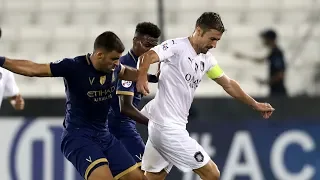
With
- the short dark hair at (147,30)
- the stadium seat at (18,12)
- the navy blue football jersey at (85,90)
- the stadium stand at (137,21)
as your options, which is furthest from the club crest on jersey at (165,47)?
the stadium seat at (18,12)

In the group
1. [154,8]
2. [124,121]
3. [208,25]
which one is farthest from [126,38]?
[208,25]

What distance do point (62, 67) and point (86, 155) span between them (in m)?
0.71

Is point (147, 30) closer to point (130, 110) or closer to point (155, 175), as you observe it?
point (130, 110)

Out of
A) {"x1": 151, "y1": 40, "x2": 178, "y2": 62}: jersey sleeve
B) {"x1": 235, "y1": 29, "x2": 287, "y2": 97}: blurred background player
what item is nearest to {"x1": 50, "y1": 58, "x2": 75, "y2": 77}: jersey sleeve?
{"x1": 151, "y1": 40, "x2": 178, "y2": 62}: jersey sleeve

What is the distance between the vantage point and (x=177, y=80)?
24.3 ft

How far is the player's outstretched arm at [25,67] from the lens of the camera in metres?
6.68

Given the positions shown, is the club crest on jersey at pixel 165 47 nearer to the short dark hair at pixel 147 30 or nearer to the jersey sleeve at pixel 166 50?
the jersey sleeve at pixel 166 50

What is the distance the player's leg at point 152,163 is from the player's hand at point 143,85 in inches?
43.2

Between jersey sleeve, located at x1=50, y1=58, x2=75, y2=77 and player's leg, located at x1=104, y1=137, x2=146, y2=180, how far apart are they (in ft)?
2.41

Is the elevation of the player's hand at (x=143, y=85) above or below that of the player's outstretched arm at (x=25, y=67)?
below

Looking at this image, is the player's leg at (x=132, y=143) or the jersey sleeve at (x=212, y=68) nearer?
the jersey sleeve at (x=212, y=68)

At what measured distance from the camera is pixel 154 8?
11.8 m

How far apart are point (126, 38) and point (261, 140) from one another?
244cm

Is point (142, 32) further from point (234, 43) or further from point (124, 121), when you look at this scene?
point (234, 43)
